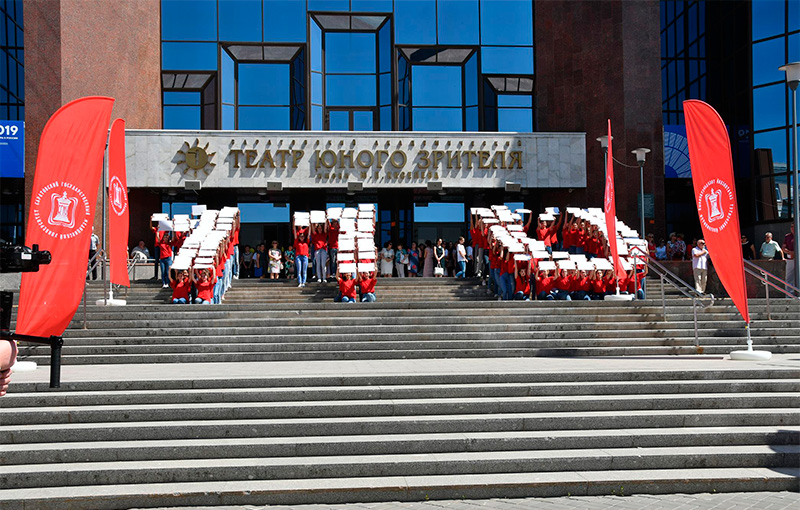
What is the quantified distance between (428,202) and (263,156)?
22.5 ft

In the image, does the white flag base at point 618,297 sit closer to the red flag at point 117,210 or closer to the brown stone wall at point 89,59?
the red flag at point 117,210

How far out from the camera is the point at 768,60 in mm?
31250

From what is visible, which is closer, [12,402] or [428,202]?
[12,402]

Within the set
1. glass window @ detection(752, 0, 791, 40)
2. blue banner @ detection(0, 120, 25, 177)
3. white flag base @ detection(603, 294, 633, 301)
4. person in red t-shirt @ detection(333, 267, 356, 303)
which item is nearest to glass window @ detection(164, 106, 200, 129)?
blue banner @ detection(0, 120, 25, 177)

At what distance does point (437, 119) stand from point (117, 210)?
18247 mm

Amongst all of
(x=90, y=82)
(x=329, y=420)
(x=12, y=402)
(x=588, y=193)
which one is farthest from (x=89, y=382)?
(x=588, y=193)

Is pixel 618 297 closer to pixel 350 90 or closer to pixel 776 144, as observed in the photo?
pixel 350 90

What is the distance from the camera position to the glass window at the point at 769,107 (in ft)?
101

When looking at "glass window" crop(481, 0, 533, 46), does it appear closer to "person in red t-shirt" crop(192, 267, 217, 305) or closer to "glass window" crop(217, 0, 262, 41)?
"glass window" crop(217, 0, 262, 41)

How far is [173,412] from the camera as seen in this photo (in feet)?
26.7

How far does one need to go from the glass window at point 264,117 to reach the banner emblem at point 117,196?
52.5ft

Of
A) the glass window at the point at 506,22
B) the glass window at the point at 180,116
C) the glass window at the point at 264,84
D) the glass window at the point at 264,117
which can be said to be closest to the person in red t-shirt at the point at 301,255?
the glass window at the point at 264,117

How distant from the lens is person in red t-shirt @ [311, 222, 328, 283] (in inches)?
751

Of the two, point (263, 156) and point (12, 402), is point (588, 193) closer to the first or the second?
point (263, 156)
